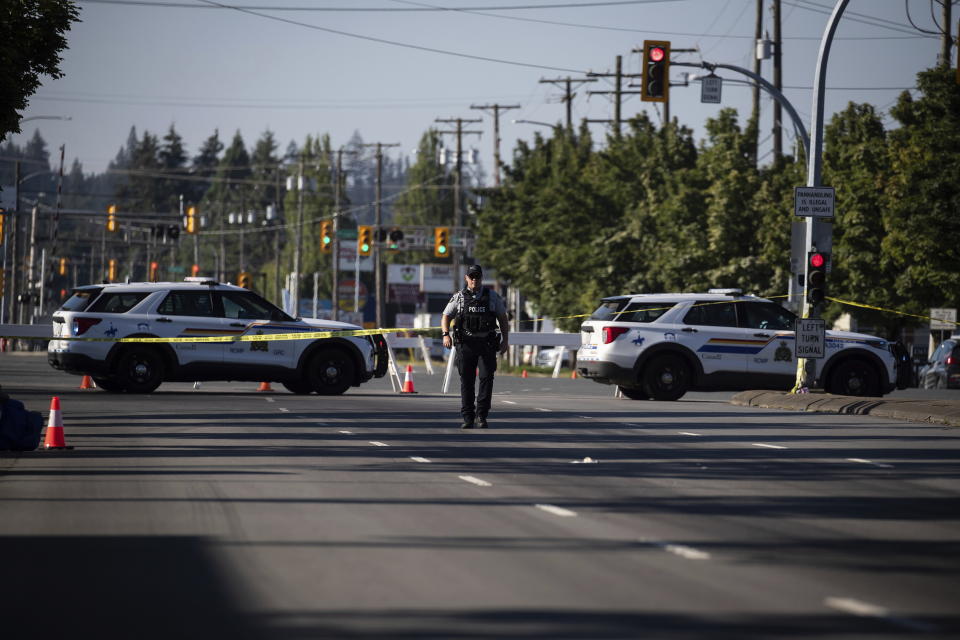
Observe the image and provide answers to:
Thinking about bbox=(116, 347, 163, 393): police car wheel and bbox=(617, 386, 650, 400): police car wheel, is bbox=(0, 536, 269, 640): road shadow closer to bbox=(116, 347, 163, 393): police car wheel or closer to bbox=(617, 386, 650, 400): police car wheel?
bbox=(116, 347, 163, 393): police car wheel

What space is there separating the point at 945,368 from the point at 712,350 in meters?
18.2

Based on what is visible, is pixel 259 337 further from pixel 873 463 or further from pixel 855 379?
pixel 873 463

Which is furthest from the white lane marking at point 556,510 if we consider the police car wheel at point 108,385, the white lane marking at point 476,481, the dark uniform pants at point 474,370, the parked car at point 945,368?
the parked car at point 945,368

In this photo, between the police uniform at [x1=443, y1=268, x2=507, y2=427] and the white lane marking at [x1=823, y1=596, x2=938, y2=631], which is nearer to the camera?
the white lane marking at [x1=823, y1=596, x2=938, y2=631]

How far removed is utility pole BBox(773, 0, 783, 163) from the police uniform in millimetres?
33146

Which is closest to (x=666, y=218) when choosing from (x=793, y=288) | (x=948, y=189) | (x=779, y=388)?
(x=948, y=189)

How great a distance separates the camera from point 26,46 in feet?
69.8

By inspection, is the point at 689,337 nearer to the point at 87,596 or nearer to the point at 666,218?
the point at 87,596

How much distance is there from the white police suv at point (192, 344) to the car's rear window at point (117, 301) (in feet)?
0.05

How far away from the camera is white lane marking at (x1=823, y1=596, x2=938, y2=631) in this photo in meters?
6.66

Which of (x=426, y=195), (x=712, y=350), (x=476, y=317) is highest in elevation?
(x=426, y=195)

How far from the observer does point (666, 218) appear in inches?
2096

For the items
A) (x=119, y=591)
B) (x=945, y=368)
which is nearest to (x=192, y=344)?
(x=119, y=591)

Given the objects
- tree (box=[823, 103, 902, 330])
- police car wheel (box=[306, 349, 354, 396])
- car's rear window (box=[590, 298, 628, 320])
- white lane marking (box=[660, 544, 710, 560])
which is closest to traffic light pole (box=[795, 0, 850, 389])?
car's rear window (box=[590, 298, 628, 320])
